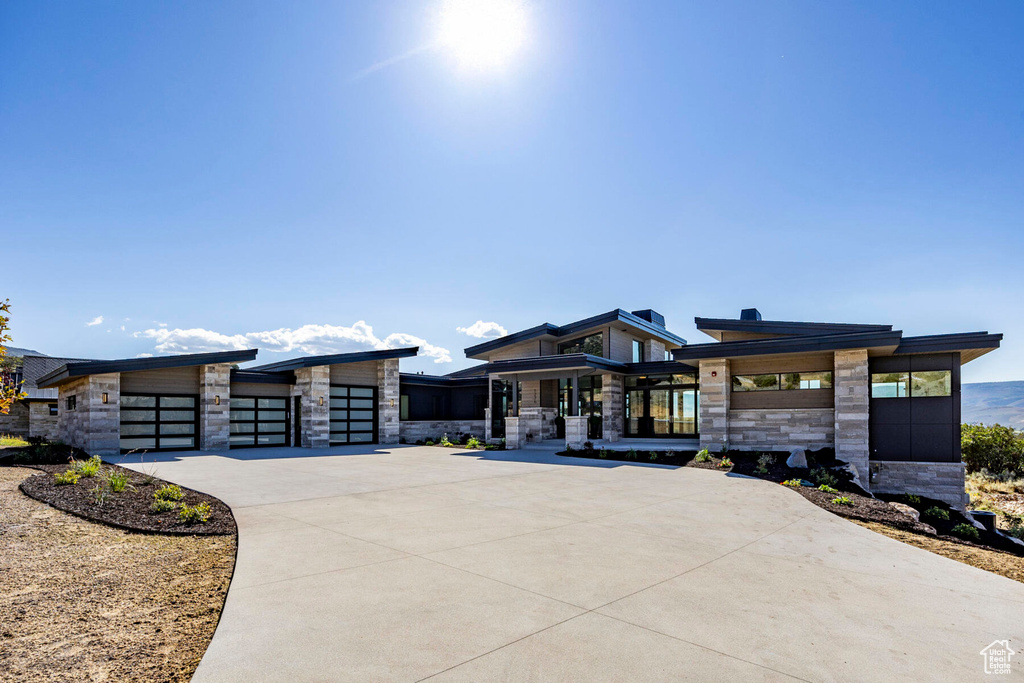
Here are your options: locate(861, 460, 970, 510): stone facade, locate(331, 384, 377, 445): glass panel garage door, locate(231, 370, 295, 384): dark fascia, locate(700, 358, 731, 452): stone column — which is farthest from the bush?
locate(231, 370, 295, 384): dark fascia

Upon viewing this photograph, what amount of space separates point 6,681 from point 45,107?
13.4 m

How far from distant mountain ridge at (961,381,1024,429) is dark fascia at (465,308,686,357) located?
15561 cm

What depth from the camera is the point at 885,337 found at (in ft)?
49.0

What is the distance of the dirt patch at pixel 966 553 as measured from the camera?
20.0 feet

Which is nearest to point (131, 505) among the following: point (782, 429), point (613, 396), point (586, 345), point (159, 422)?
point (159, 422)

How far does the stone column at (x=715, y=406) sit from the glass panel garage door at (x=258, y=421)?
17.6 m

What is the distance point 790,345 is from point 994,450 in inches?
486

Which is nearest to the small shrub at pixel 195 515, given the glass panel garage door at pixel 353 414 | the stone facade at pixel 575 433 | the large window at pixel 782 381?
the stone facade at pixel 575 433

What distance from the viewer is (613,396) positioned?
907 inches

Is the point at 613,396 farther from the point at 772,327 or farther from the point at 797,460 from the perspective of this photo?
the point at 797,460

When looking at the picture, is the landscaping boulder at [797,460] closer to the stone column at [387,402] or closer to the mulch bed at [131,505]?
the mulch bed at [131,505]

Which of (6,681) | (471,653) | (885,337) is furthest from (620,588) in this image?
(885,337)

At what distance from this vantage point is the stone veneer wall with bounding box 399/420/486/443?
27.9 meters

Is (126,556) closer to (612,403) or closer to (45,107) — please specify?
(45,107)
